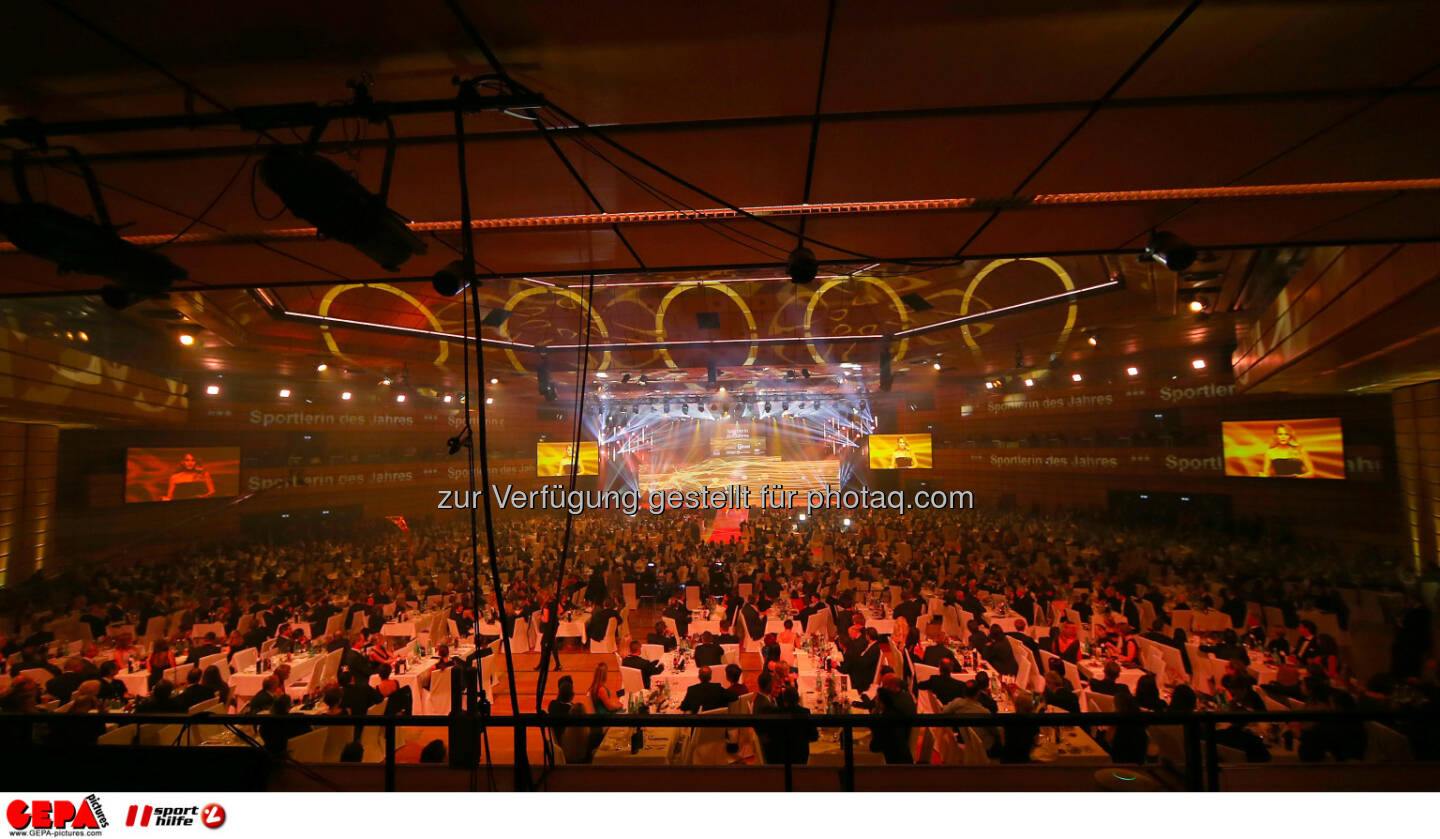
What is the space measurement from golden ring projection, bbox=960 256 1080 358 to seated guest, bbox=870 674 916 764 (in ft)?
12.3

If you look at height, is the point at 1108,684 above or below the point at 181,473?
below

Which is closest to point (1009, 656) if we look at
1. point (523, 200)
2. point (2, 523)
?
point (523, 200)

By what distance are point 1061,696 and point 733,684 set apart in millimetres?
2689

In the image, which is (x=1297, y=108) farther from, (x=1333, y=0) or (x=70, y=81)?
(x=70, y=81)

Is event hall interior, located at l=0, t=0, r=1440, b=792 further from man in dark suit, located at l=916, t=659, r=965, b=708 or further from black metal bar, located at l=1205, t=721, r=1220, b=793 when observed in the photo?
man in dark suit, located at l=916, t=659, r=965, b=708

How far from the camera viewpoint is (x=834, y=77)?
73.2 inches

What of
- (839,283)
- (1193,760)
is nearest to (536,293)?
(839,283)

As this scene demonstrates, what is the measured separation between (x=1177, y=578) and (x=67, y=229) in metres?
13.0

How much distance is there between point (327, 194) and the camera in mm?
1904

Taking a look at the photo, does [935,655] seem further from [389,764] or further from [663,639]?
[389,764]

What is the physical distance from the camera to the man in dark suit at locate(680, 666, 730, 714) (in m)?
4.63

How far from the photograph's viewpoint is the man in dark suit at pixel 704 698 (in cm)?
463

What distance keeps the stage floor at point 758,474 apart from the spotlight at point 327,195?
18438 mm

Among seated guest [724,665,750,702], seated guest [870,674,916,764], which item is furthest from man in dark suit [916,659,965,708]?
seated guest [724,665,750,702]
